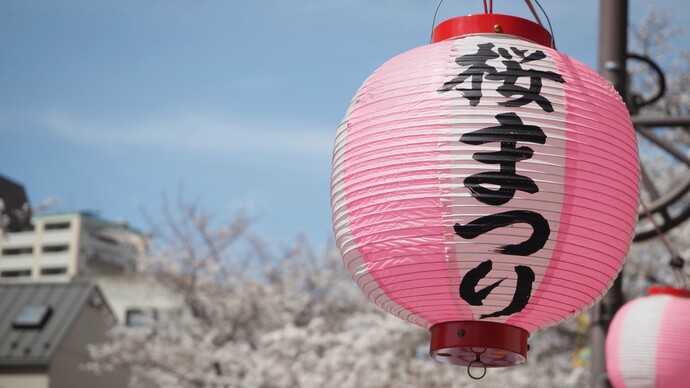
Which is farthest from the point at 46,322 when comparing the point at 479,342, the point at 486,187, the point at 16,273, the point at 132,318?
the point at 16,273

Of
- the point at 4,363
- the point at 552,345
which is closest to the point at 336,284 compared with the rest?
the point at 552,345

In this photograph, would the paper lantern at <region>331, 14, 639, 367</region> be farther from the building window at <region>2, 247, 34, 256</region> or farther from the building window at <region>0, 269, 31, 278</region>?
the building window at <region>0, 269, 31, 278</region>

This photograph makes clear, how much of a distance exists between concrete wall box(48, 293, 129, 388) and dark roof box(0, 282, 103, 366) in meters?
0.27

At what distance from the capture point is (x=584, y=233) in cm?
238

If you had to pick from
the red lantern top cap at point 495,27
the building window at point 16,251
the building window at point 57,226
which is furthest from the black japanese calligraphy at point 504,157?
the building window at point 16,251

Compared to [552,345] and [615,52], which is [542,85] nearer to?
[615,52]

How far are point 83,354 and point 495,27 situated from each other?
71.9ft

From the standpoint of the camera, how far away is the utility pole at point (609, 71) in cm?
512

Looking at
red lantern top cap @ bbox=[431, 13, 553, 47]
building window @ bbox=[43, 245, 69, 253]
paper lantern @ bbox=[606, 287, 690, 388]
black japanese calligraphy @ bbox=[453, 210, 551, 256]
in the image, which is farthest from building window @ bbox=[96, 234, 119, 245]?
black japanese calligraphy @ bbox=[453, 210, 551, 256]

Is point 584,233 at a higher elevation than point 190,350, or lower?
higher

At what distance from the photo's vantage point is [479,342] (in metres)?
2.42

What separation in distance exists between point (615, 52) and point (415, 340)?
10.2m

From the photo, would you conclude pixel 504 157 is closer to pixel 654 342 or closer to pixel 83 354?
pixel 654 342

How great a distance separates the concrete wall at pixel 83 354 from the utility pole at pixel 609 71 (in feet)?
60.9
